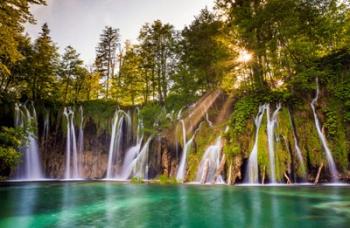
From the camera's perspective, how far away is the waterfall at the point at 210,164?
16788mm

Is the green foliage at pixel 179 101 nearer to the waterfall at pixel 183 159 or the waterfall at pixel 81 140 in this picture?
the waterfall at pixel 183 159

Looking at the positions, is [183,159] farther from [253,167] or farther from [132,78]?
[132,78]

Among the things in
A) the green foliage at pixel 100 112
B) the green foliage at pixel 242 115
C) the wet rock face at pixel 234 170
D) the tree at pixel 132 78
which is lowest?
the wet rock face at pixel 234 170

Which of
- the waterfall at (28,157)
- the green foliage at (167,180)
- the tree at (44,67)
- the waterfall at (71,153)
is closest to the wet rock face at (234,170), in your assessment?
the green foliage at (167,180)

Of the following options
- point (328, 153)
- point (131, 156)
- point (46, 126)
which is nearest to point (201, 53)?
point (131, 156)

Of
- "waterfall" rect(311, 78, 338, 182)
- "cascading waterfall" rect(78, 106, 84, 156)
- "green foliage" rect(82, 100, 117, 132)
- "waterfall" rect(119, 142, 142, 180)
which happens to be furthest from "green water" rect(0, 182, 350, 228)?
"green foliage" rect(82, 100, 117, 132)

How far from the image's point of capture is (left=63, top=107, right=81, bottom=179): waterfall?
27.4 meters

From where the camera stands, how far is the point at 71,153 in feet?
90.9

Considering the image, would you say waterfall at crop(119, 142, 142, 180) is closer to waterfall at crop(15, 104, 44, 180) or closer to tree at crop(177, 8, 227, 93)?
tree at crop(177, 8, 227, 93)

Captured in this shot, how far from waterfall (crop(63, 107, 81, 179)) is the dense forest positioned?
4.32ft

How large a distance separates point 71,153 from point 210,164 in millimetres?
15537

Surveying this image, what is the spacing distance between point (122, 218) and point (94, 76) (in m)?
32.5

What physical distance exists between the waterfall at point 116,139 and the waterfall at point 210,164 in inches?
438

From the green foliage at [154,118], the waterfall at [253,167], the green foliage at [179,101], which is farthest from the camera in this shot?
the green foliage at [179,101]
